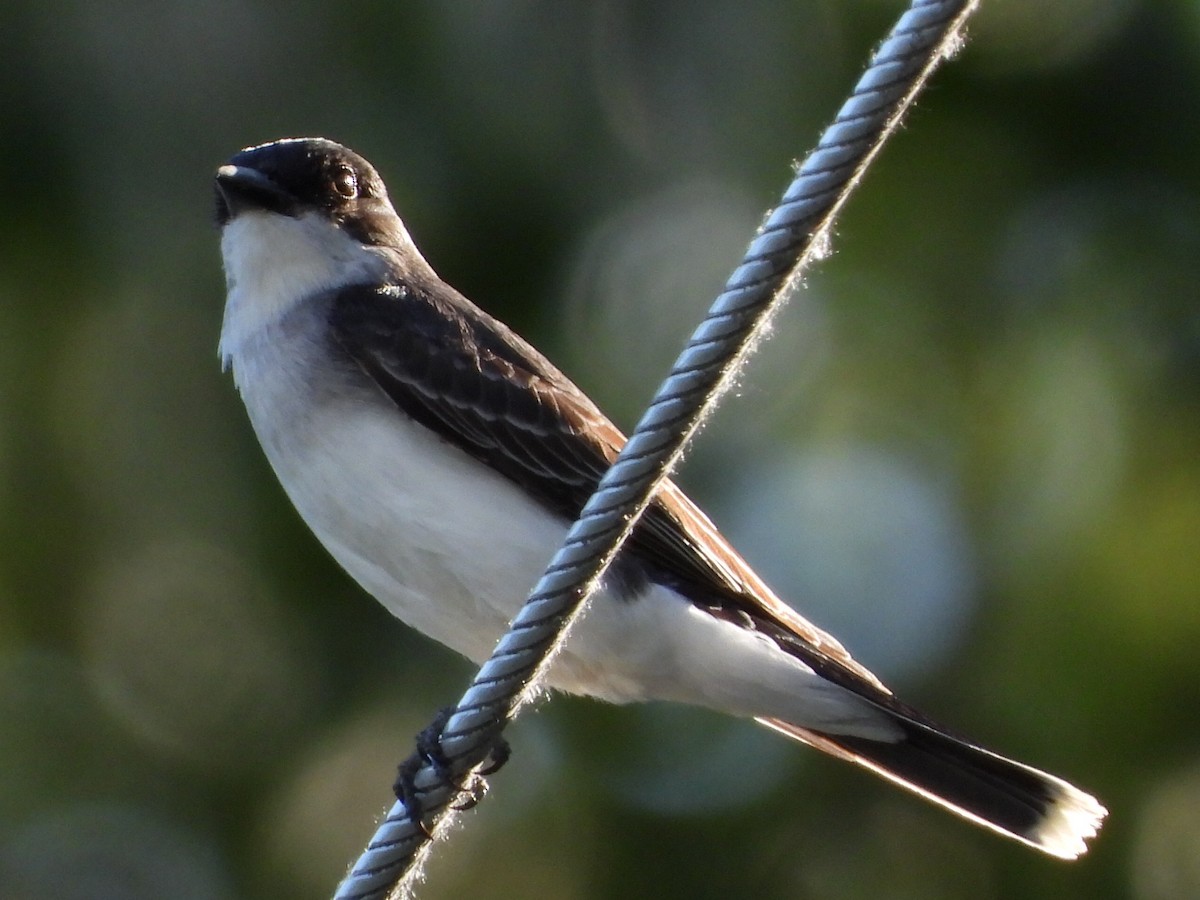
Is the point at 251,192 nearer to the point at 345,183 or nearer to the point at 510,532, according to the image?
the point at 345,183

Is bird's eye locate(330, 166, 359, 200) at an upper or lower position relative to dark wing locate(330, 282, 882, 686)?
upper

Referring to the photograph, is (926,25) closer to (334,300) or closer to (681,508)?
(681,508)

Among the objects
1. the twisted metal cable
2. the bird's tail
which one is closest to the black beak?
the bird's tail

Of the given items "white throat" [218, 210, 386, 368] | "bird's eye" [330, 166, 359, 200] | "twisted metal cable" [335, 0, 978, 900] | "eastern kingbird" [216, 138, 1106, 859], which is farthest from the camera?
"bird's eye" [330, 166, 359, 200]

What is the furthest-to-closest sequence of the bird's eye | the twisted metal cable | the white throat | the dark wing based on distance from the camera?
the bird's eye → the white throat → the dark wing → the twisted metal cable

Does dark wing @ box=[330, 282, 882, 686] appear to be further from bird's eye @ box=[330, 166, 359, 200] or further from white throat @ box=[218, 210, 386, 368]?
bird's eye @ box=[330, 166, 359, 200]

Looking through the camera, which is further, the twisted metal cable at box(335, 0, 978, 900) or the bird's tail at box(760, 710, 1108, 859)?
the bird's tail at box(760, 710, 1108, 859)

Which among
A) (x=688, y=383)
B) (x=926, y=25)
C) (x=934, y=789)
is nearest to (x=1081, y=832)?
(x=934, y=789)

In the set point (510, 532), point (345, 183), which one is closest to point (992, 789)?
point (510, 532)
